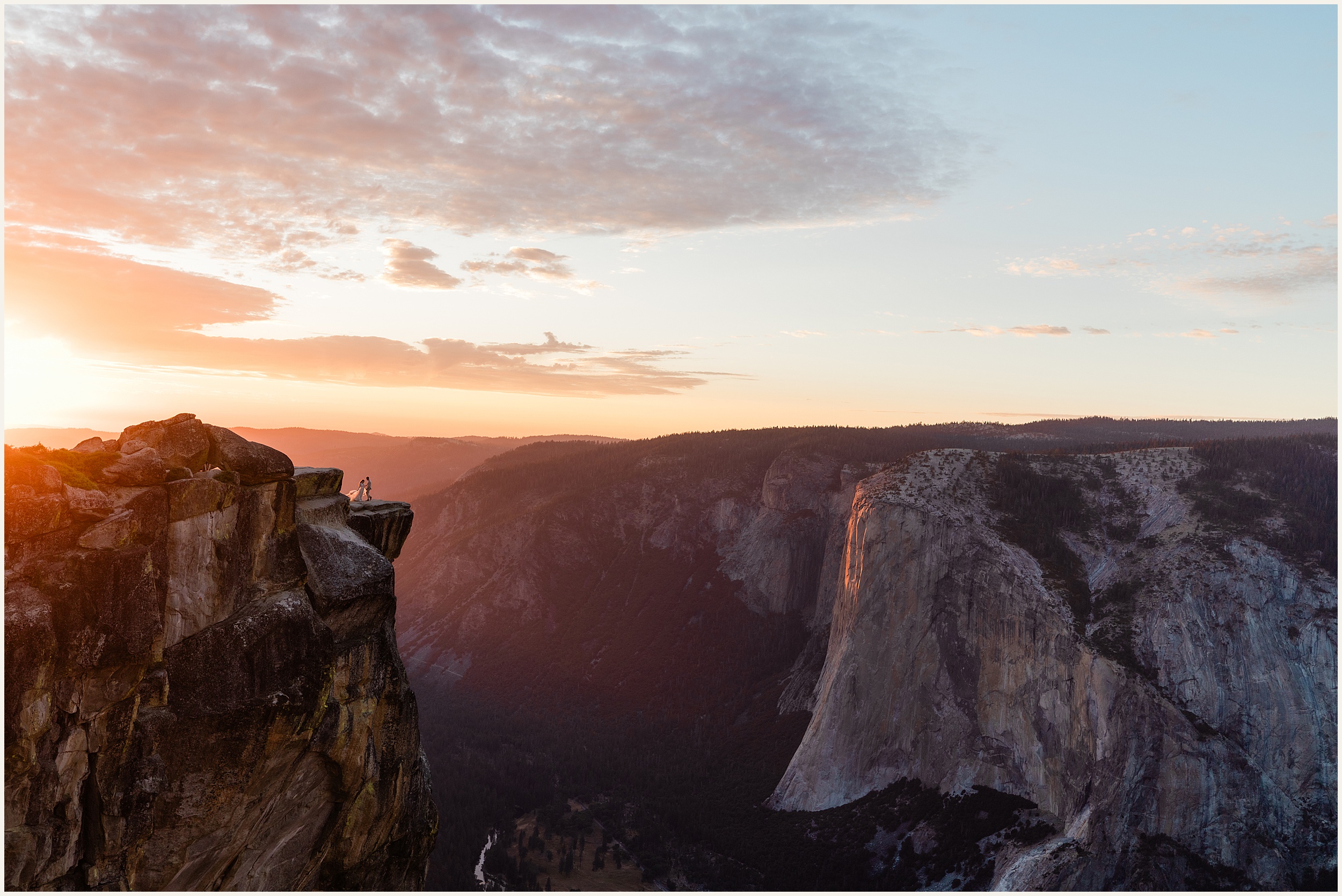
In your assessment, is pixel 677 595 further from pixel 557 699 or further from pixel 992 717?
pixel 992 717

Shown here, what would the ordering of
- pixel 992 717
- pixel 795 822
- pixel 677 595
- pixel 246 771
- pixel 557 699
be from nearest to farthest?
pixel 246 771 < pixel 992 717 < pixel 795 822 < pixel 557 699 < pixel 677 595

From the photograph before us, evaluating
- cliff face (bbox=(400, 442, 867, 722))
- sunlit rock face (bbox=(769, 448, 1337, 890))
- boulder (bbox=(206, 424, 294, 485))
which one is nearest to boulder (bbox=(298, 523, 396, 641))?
boulder (bbox=(206, 424, 294, 485))

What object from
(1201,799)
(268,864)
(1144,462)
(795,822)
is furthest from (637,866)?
(1144,462)

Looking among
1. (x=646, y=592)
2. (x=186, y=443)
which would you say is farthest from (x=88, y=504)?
(x=646, y=592)

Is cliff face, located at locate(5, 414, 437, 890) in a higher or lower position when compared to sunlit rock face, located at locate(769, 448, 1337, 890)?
higher

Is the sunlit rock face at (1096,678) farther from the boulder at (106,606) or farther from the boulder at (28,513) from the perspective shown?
→ the boulder at (28,513)

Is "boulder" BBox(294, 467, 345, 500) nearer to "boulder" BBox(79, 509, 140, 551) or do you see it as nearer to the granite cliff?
"boulder" BBox(79, 509, 140, 551)
